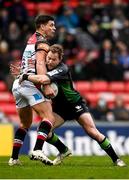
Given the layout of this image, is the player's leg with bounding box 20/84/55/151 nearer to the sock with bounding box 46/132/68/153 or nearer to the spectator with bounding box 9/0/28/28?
the sock with bounding box 46/132/68/153

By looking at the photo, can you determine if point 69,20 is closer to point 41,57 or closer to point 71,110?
point 71,110

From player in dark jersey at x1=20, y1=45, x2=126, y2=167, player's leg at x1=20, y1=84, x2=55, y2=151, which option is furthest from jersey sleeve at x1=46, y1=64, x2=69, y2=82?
player's leg at x1=20, y1=84, x2=55, y2=151

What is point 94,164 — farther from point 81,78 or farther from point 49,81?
point 81,78

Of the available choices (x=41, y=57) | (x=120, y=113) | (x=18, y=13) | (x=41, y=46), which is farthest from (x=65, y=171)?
(x=18, y=13)

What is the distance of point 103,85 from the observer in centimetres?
2336

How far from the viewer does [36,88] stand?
42.2 feet

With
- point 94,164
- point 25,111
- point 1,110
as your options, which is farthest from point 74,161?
point 1,110

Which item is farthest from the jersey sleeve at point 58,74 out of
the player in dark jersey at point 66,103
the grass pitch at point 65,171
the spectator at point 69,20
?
the spectator at point 69,20

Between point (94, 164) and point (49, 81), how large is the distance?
180 centimetres

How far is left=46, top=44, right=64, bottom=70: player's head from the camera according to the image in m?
12.7

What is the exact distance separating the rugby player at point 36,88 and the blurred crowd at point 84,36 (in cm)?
865

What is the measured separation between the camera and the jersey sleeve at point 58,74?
12727mm

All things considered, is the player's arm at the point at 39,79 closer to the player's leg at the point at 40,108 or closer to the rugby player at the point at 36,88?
the rugby player at the point at 36,88

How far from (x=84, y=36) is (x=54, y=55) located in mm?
12009
